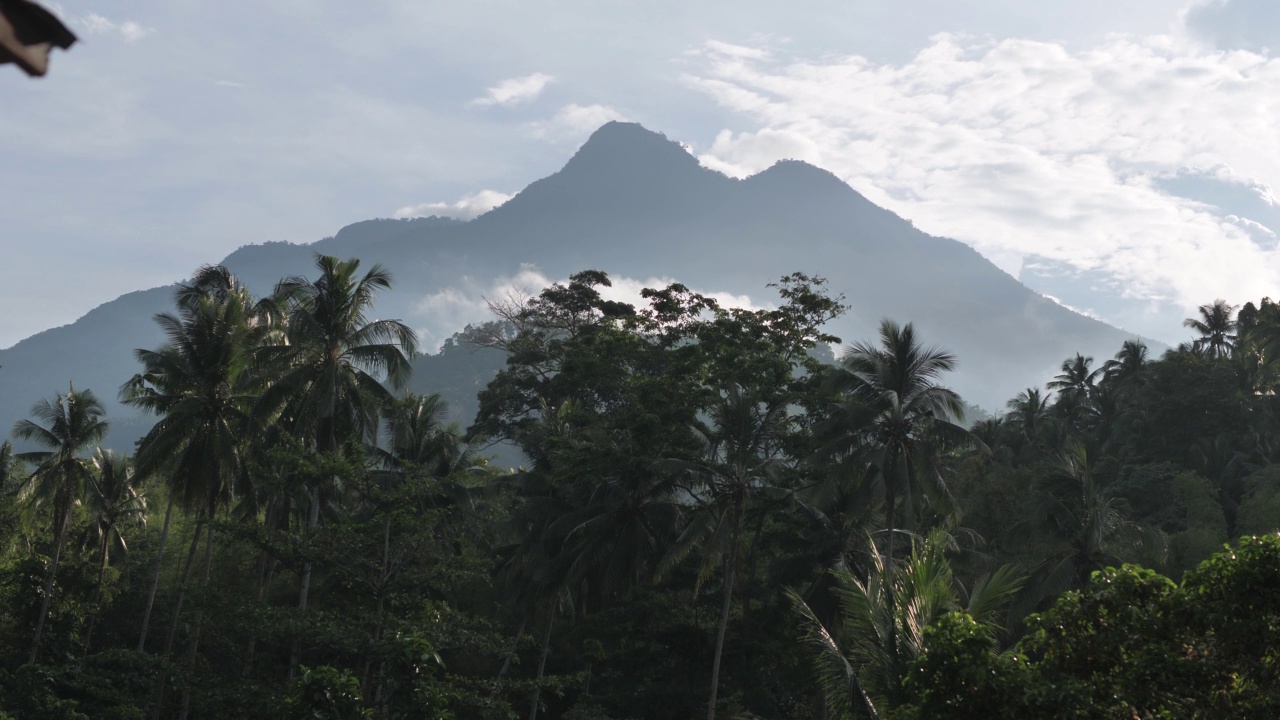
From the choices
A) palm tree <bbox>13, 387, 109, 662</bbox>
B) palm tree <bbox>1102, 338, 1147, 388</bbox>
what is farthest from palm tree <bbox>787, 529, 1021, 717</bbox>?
palm tree <bbox>1102, 338, 1147, 388</bbox>

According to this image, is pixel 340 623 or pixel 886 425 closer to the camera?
pixel 340 623

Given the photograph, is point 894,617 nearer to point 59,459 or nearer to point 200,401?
point 200,401

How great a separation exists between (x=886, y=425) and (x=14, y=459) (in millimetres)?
34699

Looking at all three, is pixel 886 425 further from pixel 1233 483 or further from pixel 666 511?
pixel 1233 483

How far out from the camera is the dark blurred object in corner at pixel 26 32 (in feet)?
7.93

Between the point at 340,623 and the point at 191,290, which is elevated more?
the point at 191,290

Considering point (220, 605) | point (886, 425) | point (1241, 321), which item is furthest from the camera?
point (1241, 321)

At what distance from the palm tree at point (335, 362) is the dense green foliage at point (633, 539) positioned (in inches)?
3.3

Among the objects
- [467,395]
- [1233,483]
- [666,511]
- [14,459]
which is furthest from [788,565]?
[467,395]

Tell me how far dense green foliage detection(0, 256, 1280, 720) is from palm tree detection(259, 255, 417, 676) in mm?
84

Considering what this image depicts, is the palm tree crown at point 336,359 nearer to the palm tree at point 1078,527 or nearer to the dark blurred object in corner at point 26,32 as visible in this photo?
the palm tree at point 1078,527

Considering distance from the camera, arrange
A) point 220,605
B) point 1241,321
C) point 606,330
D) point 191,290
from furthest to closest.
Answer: point 1241,321, point 606,330, point 191,290, point 220,605

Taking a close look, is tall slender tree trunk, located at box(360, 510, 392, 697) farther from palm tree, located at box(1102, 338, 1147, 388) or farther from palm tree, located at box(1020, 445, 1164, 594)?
palm tree, located at box(1102, 338, 1147, 388)

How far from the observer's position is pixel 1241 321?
54844 mm
